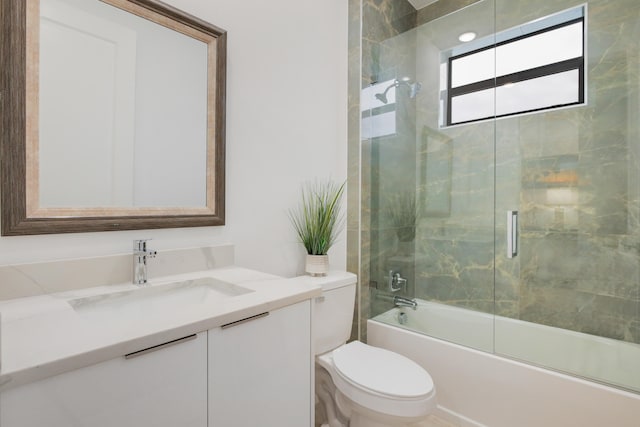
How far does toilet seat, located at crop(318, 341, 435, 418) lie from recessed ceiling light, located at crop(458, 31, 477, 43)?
201cm

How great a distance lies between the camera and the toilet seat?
3.91 feet

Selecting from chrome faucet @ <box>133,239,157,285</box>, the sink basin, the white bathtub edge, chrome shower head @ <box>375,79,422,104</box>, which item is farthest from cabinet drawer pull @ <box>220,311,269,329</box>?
chrome shower head @ <box>375,79,422,104</box>

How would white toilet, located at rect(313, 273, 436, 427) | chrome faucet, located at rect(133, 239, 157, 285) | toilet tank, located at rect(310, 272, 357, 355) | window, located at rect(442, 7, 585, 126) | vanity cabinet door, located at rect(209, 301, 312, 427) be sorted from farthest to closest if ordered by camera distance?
window, located at rect(442, 7, 585, 126)
toilet tank, located at rect(310, 272, 357, 355)
white toilet, located at rect(313, 273, 436, 427)
chrome faucet, located at rect(133, 239, 157, 285)
vanity cabinet door, located at rect(209, 301, 312, 427)

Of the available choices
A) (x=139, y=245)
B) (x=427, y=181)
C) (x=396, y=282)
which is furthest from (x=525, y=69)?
(x=139, y=245)

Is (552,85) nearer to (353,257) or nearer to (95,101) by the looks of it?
(353,257)

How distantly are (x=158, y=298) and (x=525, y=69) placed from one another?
2409 mm

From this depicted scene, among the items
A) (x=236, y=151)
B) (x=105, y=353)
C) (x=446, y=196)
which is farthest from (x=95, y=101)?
(x=446, y=196)

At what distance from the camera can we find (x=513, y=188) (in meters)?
2.11

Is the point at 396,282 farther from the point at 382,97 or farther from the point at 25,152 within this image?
the point at 25,152

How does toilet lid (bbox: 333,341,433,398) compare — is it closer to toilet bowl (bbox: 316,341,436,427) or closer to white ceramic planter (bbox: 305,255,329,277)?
toilet bowl (bbox: 316,341,436,427)

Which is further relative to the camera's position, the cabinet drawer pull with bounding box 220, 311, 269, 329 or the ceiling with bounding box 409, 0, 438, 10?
the ceiling with bounding box 409, 0, 438, 10

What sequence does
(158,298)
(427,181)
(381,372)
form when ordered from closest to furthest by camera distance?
(158,298) → (381,372) → (427,181)

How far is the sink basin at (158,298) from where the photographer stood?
37.2 inches

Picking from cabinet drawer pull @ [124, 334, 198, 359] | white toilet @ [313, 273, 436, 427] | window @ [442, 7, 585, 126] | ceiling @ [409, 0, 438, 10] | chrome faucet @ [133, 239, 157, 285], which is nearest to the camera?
cabinet drawer pull @ [124, 334, 198, 359]
